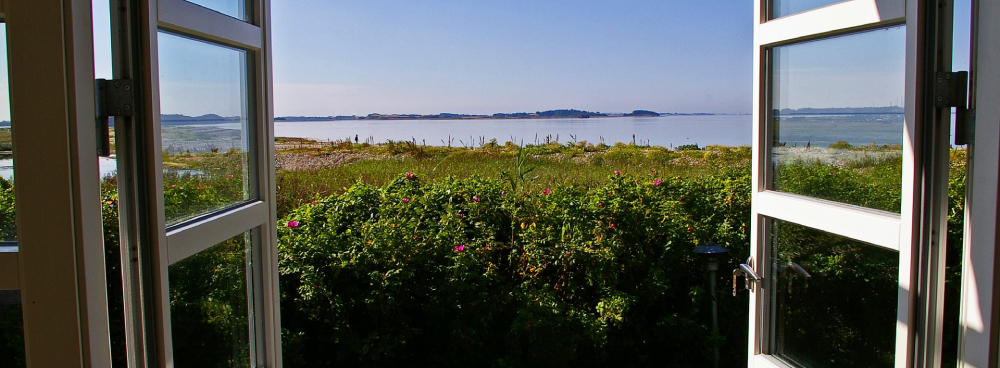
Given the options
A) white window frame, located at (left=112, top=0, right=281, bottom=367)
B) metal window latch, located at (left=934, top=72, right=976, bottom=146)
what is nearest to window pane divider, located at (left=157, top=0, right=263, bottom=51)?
white window frame, located at (left=112, top=0, right=281, bottom=367)

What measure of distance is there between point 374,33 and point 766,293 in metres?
9.34

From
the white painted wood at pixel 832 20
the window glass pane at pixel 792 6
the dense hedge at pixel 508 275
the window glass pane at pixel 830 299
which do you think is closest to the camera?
the white painted wood at pixel 832 20

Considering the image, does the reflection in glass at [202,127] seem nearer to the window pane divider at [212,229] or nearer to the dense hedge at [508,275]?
the window pane divider at [212,229]

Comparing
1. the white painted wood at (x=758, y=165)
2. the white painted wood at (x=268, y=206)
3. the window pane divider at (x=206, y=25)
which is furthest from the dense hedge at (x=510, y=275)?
the window pane divider at (x=206, y=25)

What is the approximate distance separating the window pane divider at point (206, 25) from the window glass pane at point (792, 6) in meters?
1.51

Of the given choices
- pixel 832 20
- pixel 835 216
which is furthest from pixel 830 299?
pixel 832 20

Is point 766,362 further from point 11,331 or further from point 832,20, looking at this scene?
point 11,331

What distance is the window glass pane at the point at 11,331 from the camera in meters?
1.16

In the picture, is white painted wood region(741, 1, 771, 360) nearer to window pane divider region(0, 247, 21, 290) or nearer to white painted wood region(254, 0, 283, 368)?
white painted wood region(254, 0, 283, 368)

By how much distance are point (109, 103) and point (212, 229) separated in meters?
0.43

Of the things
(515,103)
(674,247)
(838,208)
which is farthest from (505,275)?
(515,103)

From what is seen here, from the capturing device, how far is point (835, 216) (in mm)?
1664

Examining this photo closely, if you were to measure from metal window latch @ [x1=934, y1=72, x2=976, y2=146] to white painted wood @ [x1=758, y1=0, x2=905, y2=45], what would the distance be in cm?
19

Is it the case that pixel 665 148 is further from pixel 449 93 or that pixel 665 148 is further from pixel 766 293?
pixel 766 293
